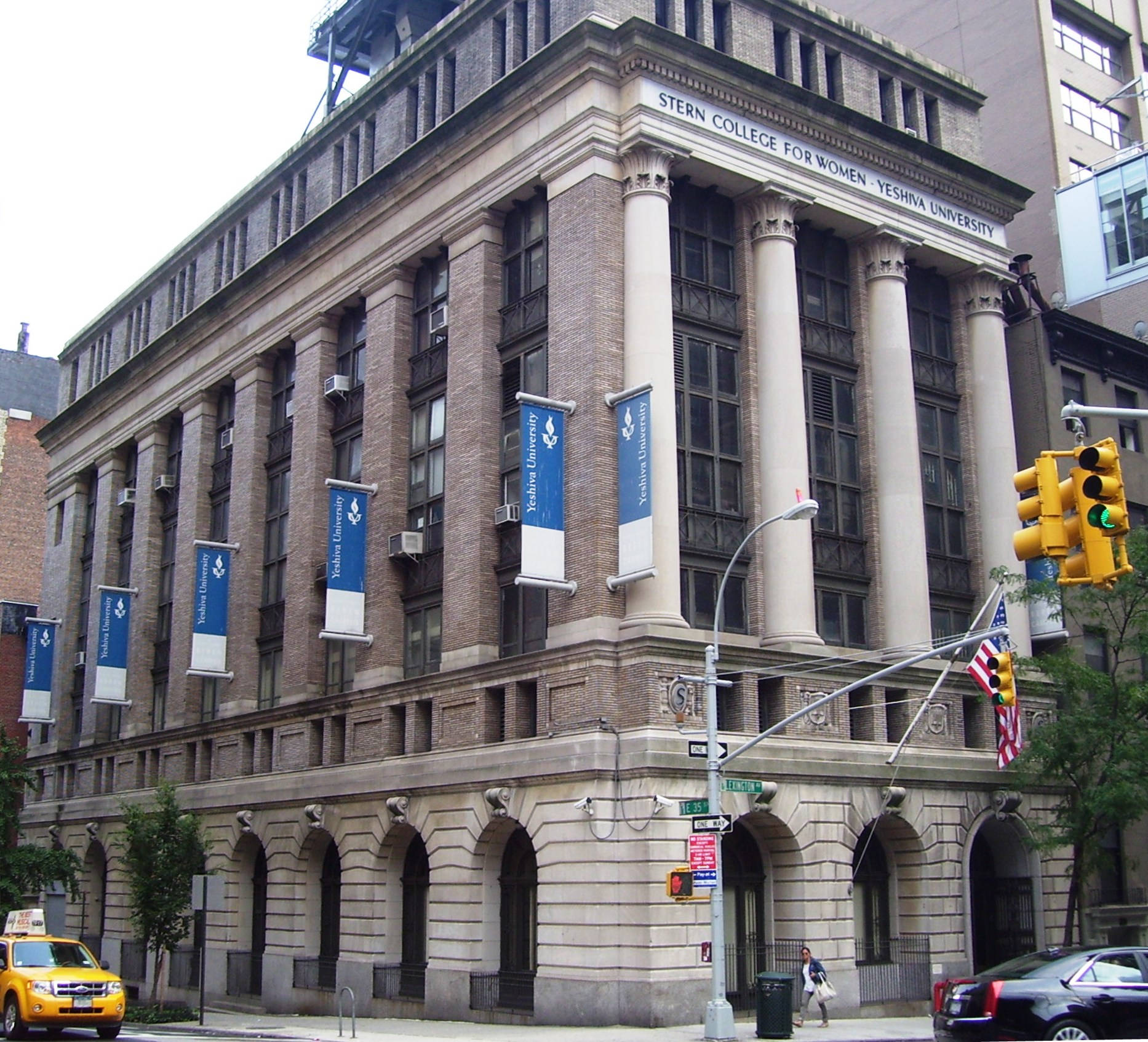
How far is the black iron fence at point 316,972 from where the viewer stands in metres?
38.3

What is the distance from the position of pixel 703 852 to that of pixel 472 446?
47.0 feet

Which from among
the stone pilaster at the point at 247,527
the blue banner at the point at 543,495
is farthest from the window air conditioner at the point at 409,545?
the stone pilaster at the point at 247,527

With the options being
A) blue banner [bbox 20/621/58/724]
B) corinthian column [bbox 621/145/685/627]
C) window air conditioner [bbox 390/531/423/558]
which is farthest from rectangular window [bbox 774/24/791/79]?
blue banner [bbox 20/621/58/724]

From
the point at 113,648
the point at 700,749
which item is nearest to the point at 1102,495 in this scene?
the point at 700,749

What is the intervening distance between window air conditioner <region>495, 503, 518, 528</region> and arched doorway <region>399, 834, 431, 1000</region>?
28.6ft

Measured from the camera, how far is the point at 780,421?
34906 mm

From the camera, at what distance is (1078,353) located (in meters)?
44.6

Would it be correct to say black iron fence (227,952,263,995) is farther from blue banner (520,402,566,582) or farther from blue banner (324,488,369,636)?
blue banner (520,402,566,582)

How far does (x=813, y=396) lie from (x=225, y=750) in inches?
910

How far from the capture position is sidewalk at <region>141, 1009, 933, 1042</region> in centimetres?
2661

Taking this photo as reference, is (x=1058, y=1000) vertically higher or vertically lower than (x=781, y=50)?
lower

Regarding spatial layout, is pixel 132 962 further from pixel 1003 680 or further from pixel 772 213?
pixel 1003 680

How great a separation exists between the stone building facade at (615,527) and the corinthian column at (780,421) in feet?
0.42

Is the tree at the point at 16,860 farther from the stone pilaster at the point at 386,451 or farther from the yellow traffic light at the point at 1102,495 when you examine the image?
the yellow traffic light at the point at 1102,495
